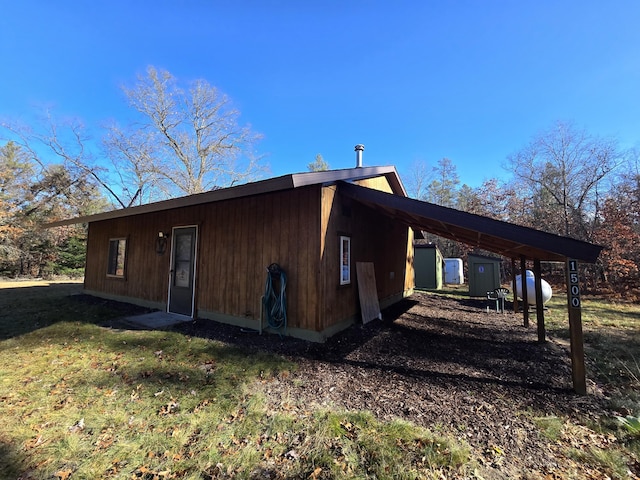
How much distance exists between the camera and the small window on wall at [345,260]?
17.9ft

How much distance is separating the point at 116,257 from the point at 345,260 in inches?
295

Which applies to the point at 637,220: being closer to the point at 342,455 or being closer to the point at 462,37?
the point at 462,37

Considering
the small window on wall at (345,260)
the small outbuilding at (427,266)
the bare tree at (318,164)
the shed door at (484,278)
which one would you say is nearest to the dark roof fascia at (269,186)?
the small window on wall at (345,260)

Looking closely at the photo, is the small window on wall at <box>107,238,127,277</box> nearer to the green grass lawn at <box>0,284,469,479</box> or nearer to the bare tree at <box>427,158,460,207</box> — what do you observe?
the green grass lawn at <box>0,284,469,479</box>

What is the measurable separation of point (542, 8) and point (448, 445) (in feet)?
26.8

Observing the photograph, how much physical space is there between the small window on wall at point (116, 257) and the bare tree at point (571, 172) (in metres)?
20.0

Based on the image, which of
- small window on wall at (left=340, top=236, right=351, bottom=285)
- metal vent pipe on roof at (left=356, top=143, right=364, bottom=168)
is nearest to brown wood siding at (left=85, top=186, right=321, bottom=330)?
small window on wall at (left=340, top=236, right=351, bottom=285)

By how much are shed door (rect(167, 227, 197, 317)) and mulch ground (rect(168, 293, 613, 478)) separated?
3.04 ft

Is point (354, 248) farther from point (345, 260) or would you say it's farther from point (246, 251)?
point (246, 251)

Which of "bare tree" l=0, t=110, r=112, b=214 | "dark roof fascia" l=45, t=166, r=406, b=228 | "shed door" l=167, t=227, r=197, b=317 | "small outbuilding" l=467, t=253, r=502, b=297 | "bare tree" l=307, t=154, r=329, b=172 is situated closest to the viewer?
"dark roof fascia" l=45, t=166, r=406, b=228

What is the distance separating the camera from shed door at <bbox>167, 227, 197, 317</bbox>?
20.9 feet

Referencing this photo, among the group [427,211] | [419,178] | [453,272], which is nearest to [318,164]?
[419,178]

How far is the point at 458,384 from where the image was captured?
3330 mm

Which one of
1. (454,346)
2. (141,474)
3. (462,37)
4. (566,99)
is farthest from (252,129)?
(141,474)
